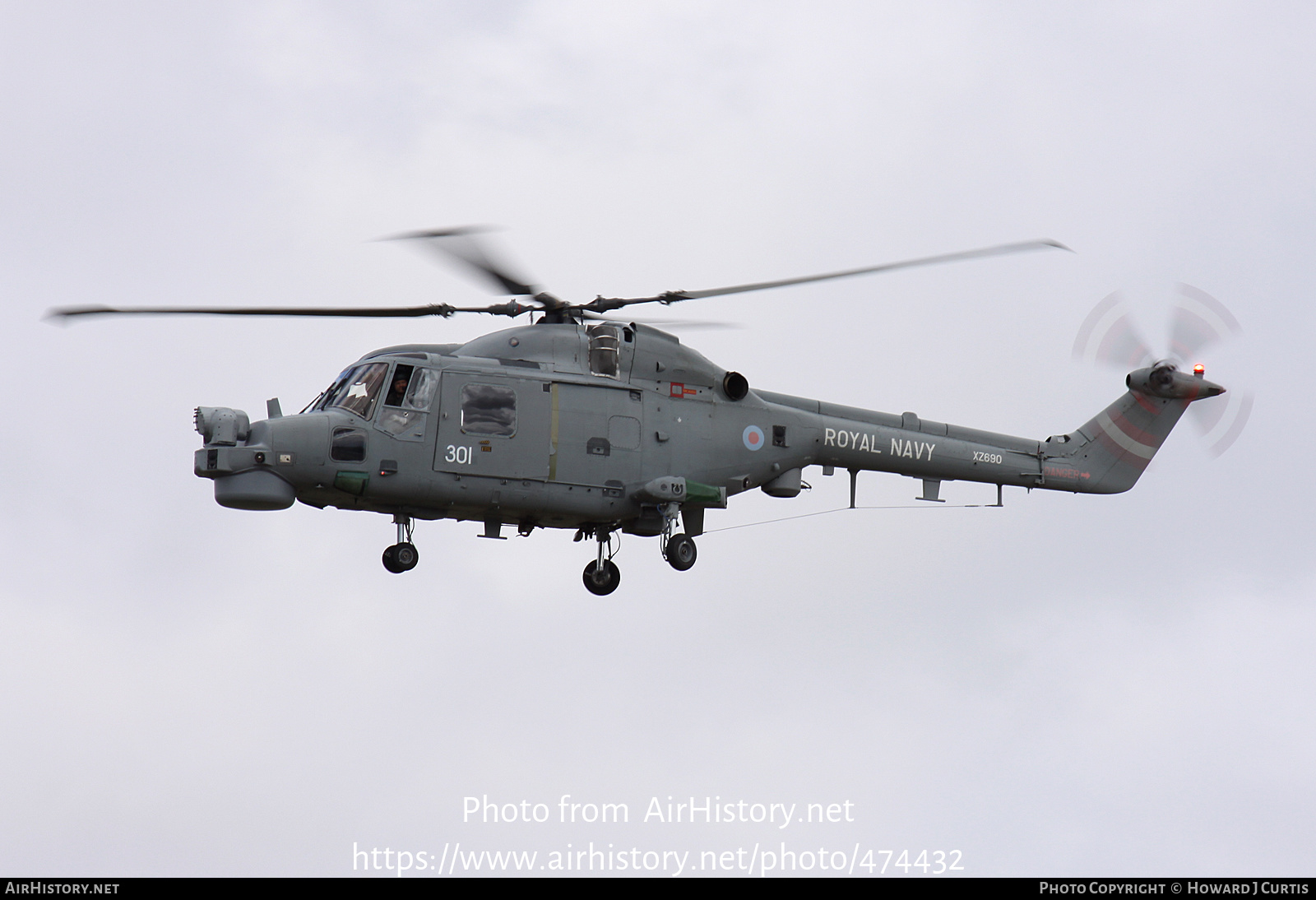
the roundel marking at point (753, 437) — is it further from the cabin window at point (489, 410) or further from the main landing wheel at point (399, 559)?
the main landing wheel at point (399, 559)

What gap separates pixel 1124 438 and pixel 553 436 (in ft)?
42.9

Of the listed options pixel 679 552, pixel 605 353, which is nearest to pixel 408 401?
pixel 605 353

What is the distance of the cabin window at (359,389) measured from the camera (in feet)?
79.6

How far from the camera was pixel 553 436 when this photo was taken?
25.2 metres

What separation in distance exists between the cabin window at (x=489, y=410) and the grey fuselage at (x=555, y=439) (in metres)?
0.03

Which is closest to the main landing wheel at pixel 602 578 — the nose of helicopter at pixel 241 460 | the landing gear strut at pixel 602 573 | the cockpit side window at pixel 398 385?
the landing gear strut at pixel 602 573

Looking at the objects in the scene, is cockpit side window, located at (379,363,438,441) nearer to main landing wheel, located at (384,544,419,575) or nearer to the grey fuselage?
the grey fuselage

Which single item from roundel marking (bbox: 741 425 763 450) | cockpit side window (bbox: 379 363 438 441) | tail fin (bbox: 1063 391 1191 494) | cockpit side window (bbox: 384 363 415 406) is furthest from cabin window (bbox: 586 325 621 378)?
tail fin (bbox: 1063 391 1191 494)

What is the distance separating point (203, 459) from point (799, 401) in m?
10.8

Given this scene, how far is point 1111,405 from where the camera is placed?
1272 inches

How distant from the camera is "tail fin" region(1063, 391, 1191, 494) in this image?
3164cm

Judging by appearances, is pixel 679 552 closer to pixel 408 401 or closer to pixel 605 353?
pixel 605 353

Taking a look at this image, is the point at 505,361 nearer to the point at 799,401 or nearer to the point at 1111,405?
the point at 799,401

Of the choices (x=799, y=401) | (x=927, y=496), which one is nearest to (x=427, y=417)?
(x=799, y=401)
